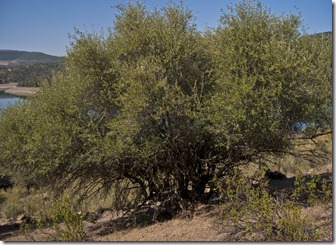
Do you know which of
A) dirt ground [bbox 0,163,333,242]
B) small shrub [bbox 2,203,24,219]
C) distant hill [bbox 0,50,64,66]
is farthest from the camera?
small shrub [bbox 2,203,24,219]

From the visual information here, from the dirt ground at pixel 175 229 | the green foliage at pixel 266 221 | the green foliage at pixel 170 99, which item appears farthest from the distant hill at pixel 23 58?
the green foliage at pixel 266 221

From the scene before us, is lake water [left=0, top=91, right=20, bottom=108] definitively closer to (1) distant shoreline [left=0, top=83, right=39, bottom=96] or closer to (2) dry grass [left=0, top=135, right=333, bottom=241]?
(1) distant shoreline [left=0, top=83, right=39, bottom=96]

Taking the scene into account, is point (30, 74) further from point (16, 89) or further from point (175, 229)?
point (175, 229)

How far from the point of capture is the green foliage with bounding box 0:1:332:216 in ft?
23.1

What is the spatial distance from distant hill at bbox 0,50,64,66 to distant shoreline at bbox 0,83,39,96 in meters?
0.61

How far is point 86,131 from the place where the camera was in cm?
761

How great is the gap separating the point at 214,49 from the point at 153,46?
128cm

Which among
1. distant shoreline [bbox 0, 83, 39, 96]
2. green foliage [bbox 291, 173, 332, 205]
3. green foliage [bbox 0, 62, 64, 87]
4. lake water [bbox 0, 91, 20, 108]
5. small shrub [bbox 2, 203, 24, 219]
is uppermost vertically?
green foliage [bbox 0, 62, 64, 87]

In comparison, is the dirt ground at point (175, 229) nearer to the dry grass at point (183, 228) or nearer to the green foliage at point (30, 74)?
the dry grass at point (183, 228)

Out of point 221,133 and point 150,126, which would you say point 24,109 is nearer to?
point 150,126

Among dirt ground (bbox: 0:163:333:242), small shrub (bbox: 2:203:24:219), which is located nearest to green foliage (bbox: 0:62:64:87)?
dirt ground (bbox: 0:163:333:242)

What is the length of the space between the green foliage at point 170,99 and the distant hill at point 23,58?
1288mm

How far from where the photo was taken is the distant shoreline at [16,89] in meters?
9.66

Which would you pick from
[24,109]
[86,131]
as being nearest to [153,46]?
[86,131]
